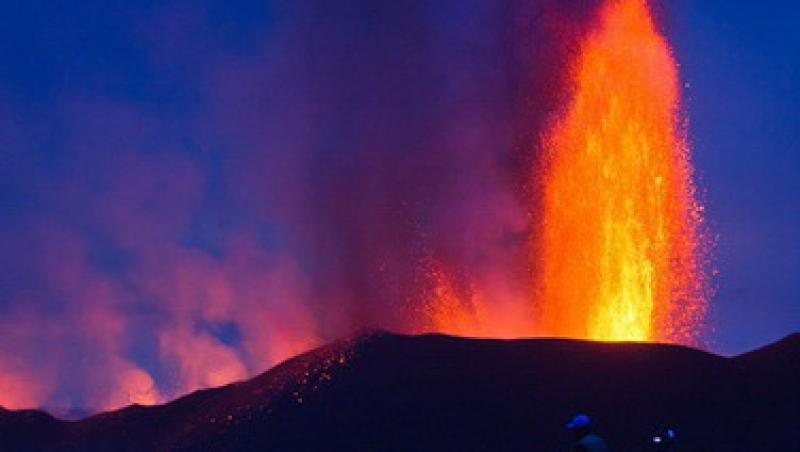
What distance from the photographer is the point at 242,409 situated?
95.1 feet

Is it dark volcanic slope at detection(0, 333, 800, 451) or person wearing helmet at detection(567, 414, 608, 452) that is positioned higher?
dark volcanic slope at detection(0, 333, 800, 451)

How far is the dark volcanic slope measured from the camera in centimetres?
2575

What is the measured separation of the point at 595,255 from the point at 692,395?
38.8 feet

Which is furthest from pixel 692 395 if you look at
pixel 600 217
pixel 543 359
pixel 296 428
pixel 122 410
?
pixel 122 410

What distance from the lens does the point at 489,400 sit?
27.2 meters

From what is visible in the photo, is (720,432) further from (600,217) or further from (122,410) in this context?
(122,410)

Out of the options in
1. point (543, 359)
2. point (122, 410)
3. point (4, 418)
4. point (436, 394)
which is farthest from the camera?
point (4, 418)

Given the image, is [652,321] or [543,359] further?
[652,321]

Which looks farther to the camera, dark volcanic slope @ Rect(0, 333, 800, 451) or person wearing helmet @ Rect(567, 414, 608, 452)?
dark volcanic slope @ Rect(0, 333, 800, 451)

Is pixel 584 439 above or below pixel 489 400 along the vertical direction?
below

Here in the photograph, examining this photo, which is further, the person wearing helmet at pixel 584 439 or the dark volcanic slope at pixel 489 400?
the dark volcanic slope at pixel 489 400

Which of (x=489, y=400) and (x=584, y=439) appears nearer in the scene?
(x=584, y=439)

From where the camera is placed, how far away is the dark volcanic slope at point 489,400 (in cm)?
2575

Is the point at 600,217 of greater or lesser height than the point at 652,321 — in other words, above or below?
above
